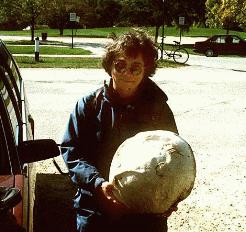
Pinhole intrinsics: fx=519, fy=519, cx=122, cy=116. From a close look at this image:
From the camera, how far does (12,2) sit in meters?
34.5

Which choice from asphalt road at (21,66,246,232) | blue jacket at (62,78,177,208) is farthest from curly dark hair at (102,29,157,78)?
asphalt road at (21,66,246,232)

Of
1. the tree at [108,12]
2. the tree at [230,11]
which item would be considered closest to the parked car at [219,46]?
the tree at [230,11]

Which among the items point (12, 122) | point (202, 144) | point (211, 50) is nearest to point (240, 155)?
point (202, 144)

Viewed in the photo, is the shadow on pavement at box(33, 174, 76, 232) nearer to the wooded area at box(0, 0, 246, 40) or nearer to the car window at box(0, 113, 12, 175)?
the car window at box(0, 113, 12, 175)

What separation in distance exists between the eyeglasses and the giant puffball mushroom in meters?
0.36

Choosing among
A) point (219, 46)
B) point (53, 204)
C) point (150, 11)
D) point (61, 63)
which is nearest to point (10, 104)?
point (53, 204)

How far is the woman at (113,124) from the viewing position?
8.59 ft

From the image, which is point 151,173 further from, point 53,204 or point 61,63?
point 61,63

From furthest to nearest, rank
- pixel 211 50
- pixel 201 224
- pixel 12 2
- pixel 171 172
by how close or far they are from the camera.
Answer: pixel 12 2 → pixel 211 50 → pixel 201 224 → pixel 171 172

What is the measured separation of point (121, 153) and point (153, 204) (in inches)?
11.1

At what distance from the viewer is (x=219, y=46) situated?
1280 inches

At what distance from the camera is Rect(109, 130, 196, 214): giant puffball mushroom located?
7.76ft

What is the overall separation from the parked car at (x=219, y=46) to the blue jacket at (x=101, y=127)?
30067 millimetres

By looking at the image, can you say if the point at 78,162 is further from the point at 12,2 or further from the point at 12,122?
the point at 12,2
